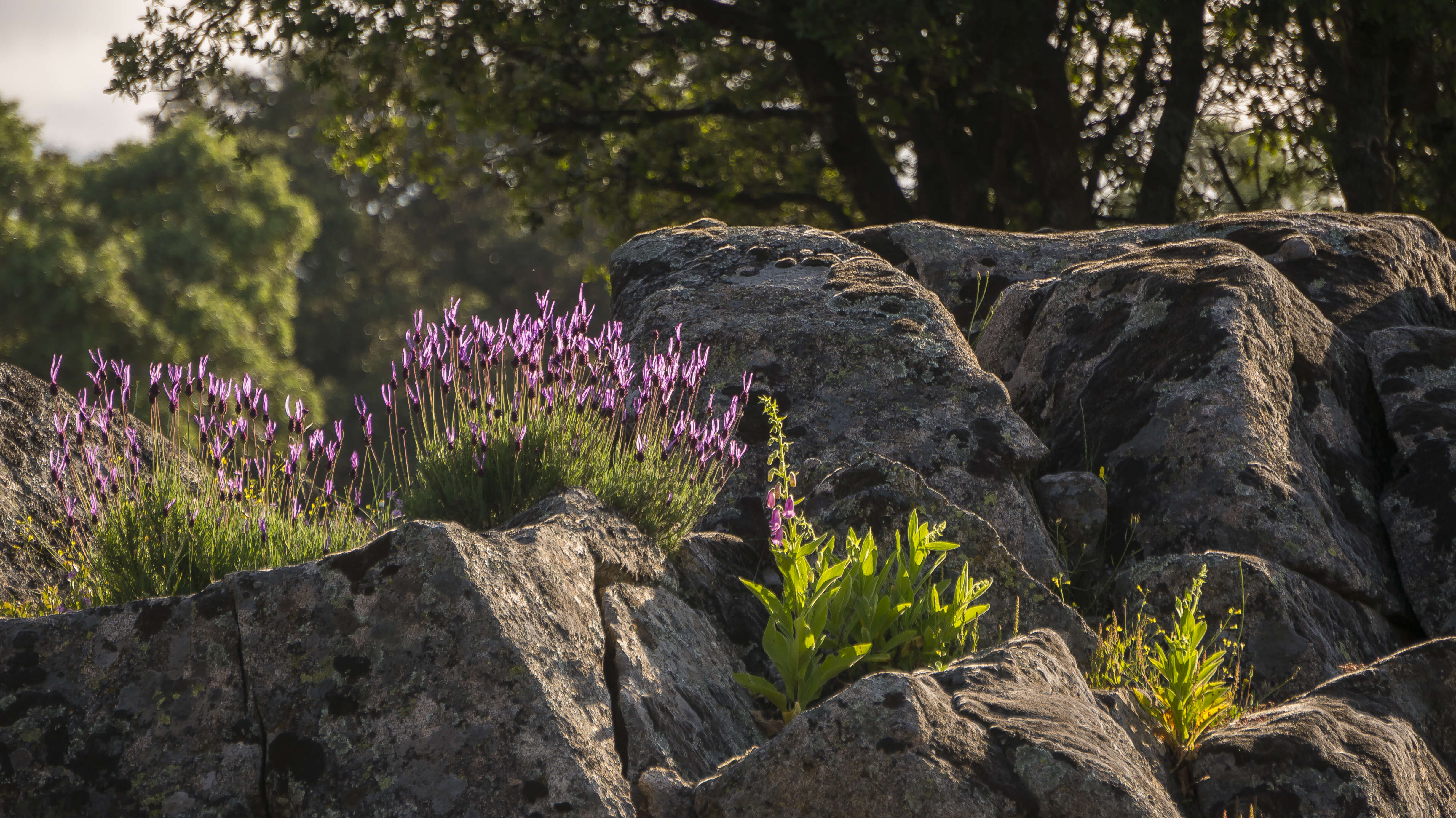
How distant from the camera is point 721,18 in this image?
12906 mm

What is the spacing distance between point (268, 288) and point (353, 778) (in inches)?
1230

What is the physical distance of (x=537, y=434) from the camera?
14.5 feet


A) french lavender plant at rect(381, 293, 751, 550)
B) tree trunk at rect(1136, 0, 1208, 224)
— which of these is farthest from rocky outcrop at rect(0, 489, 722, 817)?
tree trunk at rect(1136, 0, 1208, 224)

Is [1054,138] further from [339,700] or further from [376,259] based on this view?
[376,259]

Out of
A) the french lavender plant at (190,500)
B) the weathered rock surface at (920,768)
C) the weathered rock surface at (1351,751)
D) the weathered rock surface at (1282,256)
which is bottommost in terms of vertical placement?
the weathered rock surface at (1351,751)

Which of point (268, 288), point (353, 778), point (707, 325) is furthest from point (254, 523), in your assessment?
point (268, 288)

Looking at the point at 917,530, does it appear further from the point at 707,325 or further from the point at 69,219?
the point at 69,219

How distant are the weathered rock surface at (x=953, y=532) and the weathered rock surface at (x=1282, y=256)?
8.96ft

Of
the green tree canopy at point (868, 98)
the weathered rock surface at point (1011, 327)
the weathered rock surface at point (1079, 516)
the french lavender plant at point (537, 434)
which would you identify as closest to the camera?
the french lavender plant at point (537, 434)

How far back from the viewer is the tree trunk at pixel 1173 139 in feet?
39.7

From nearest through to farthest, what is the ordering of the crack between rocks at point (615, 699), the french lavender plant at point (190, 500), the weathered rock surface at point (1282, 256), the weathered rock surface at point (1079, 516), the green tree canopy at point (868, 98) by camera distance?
the crack between rocks at point (615, 699)
the french lavender plant at point (190, 500)
the weathered rock surface at point (1079, 516)
the weathered rock surface at point (1282, 256)
the green tree canopy at point (868, 98)

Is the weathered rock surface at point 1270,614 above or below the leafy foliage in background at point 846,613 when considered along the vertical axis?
below

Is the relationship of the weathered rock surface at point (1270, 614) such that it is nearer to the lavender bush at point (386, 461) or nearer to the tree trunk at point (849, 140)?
the lavender bush at point (386, 461)

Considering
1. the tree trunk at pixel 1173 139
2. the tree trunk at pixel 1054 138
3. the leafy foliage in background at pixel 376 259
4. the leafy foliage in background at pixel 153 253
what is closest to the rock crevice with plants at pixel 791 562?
the tree trunk at pixel 1173 139
